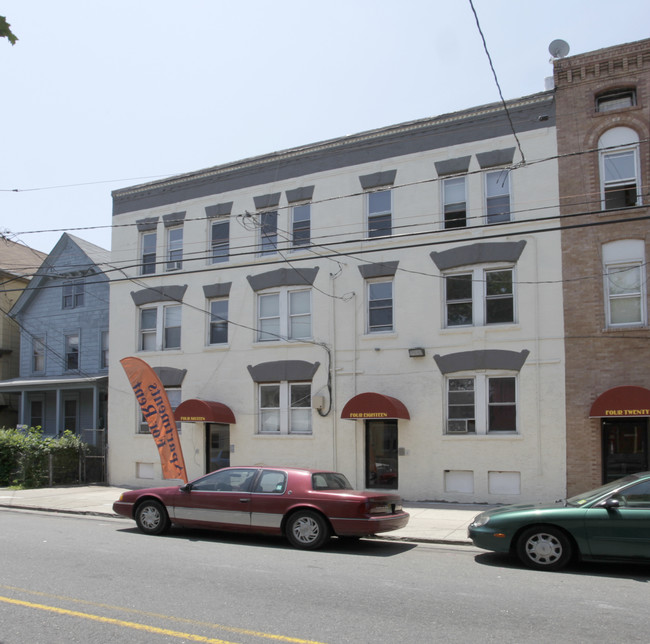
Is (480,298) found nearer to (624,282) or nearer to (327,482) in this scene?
(624,282)

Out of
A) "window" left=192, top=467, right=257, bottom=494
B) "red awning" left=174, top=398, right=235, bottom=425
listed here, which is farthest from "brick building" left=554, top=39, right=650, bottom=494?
"red awning" left=174, top=398, right=235, bottom=425

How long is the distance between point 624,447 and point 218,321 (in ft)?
37.6

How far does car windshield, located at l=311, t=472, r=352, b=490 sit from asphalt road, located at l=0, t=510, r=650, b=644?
0.98 metres

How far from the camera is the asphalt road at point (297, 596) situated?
5984 millimetres

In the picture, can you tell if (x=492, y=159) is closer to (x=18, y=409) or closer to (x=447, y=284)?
(x=447, y=284)

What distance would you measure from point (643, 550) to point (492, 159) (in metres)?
10.8

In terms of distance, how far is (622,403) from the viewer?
563 inches

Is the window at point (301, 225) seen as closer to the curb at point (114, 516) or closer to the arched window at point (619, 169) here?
the arched window at point (619, 169)

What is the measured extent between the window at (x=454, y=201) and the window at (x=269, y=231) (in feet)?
16.4

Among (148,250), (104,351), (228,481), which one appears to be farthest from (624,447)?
(104,351)

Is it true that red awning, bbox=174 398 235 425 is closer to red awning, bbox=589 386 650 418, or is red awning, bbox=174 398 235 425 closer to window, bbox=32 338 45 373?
red awning, bbox=589 386 650 418

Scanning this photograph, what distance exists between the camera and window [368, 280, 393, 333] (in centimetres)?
1775


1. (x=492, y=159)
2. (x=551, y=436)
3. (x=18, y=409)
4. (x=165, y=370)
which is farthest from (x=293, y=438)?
(x=18, y=409)

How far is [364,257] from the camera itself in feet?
59.0
